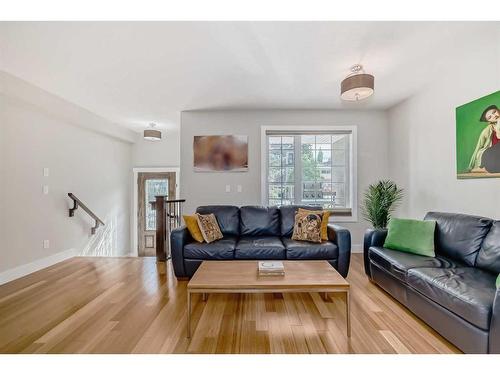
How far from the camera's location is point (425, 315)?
1993mm

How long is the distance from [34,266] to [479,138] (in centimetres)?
563

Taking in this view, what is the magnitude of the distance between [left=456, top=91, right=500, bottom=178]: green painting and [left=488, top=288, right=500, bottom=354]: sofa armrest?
159cm

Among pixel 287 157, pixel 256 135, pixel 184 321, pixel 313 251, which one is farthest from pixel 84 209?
pixel 313 251

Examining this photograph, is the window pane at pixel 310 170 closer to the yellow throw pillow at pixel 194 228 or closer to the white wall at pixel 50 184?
the yellow throw pillow at pixel 194 228

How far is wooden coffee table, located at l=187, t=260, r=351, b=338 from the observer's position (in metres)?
1.88

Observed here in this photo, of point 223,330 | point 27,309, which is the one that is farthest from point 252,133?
point 27,309

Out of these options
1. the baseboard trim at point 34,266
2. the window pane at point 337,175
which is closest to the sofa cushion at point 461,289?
the window pane at point 337,175

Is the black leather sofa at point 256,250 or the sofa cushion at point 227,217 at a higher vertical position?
the sofa cushion at point 227,217

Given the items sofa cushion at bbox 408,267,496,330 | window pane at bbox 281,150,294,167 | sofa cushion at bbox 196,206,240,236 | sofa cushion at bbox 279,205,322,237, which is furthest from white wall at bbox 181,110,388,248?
sofa cushion at bbox 408,267,496,330

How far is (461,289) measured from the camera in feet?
5.64

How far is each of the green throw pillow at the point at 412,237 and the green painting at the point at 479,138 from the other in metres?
0.72

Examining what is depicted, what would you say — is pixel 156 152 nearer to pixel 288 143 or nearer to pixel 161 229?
pixel 161 229

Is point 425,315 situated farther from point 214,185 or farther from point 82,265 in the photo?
point 82,265

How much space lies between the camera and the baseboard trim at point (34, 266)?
10.1 feet
